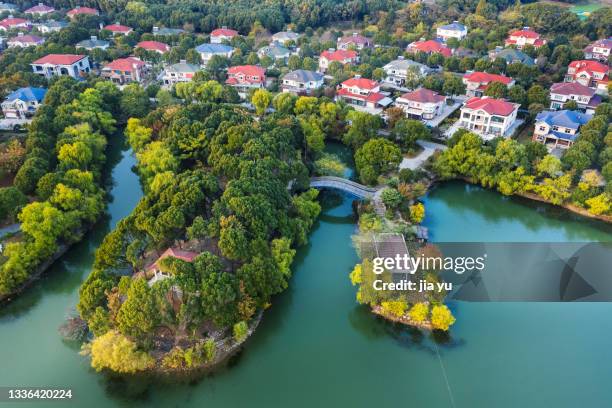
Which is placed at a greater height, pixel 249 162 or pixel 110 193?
pixel 249 162

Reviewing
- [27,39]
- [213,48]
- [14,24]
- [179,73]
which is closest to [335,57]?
[213,48]

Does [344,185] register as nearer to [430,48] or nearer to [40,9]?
[430,48]

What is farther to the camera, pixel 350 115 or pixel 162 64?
pixel 162 64

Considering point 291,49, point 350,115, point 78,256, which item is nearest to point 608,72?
point 350,115

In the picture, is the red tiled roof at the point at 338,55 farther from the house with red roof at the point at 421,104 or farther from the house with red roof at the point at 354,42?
the house with red roof at the point at 421,104

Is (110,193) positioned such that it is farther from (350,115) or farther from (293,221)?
(350,115)

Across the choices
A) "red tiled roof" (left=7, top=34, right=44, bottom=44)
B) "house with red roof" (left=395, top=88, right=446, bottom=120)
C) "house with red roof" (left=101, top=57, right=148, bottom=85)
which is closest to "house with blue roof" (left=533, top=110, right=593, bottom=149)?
"house with red roof" (left=395, top=88, right=446, bottom=120)

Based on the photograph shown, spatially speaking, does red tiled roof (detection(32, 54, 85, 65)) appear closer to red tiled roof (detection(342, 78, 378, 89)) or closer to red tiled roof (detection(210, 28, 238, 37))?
red tiled roof (detection(210, 28, 238, 37))
